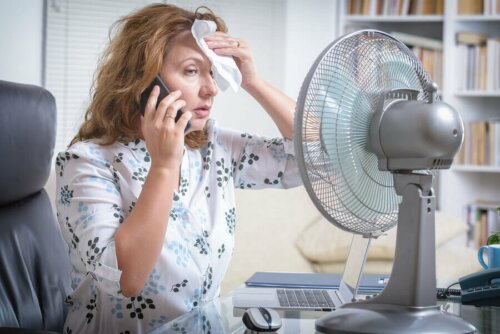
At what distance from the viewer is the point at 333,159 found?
3.17 ft

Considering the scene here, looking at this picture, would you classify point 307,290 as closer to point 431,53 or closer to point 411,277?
point 411,277

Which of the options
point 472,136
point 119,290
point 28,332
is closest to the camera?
point 28,332

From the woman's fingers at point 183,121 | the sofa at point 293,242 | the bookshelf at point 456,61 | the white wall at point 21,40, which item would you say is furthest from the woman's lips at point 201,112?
the bookshelf at point 456,61

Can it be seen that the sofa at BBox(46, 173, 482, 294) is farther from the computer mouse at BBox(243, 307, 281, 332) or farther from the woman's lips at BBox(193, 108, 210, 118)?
the computer mouse at BBox(243, 307, 281, 332)

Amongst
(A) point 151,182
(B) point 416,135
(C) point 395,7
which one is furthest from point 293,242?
(B) point 416,135

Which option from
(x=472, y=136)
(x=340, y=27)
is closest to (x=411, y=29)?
(x=340, y=27)

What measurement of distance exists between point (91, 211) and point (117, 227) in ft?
0.17

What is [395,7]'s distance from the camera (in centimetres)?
406

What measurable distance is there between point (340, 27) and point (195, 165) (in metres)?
2.75

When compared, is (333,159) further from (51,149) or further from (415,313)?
(51,149)

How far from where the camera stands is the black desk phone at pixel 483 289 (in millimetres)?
1209

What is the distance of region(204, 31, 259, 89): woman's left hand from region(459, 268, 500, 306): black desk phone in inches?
22.8

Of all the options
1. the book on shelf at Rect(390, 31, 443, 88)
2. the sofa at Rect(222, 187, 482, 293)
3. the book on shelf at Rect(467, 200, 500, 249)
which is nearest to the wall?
the book on shelf at Rect(390, 31, 443, 88)

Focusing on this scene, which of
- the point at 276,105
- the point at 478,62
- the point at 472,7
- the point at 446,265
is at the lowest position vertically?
the point at 446,265
